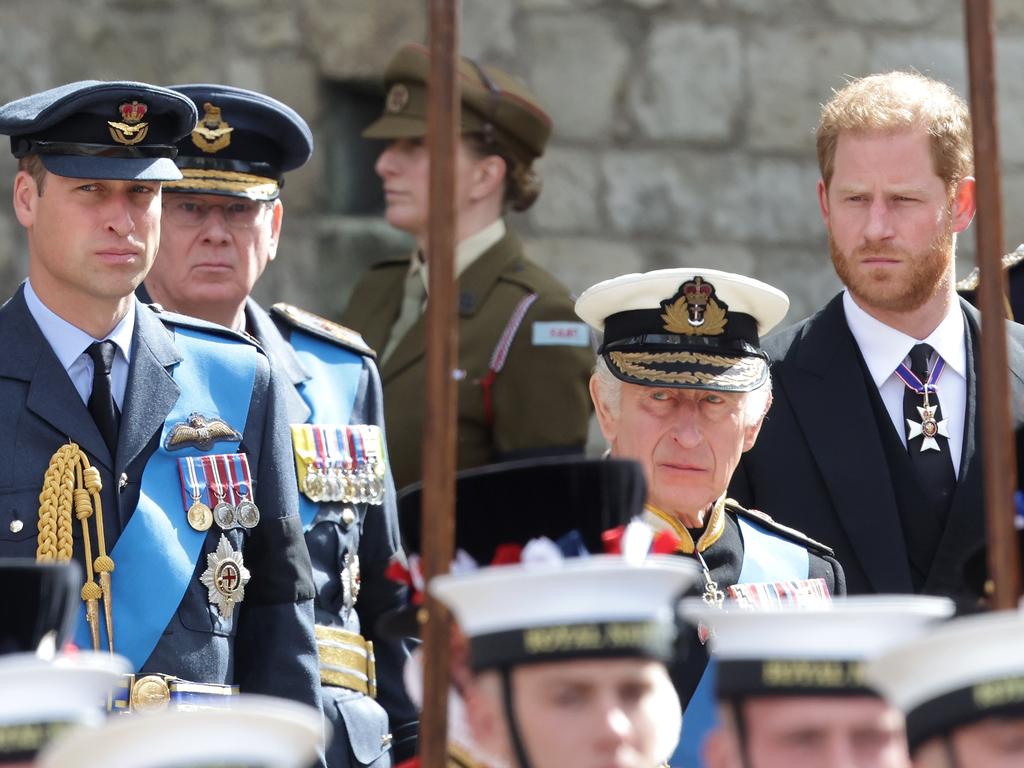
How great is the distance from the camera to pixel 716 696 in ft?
9.66

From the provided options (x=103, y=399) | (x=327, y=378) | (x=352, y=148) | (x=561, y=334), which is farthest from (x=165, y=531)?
(x=352, y=148)

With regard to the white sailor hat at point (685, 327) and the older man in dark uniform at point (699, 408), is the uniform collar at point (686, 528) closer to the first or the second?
the older man in dark uniform at point (699, 408)

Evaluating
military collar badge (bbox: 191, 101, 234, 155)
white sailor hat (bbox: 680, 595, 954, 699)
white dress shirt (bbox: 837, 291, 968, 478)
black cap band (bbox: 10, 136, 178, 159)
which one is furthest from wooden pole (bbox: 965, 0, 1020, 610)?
military collar badge (bbox: 191, 101, 234, 155)

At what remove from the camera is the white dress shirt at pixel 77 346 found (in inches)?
159

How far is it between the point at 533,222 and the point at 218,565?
3005 millimetres

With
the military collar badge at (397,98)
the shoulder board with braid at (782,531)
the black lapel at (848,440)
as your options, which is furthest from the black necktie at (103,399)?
the military collar badge at (397,98)

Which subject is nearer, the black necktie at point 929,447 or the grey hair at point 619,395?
the grey hair at point 619,395

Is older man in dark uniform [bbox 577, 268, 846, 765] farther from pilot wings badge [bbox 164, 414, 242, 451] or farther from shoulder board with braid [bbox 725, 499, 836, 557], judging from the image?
pilot wings badge [bbox 164, 414, 242, 451]

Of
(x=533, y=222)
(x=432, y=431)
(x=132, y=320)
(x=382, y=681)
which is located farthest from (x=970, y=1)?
(x=533, y=222)

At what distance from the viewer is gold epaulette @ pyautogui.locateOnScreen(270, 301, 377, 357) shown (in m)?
4.91

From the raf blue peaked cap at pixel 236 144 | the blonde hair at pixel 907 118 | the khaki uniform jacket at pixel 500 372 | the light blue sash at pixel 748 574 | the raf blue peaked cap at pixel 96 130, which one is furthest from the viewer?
the khaki uniform jacket at pixel 500 372

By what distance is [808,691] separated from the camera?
286cm

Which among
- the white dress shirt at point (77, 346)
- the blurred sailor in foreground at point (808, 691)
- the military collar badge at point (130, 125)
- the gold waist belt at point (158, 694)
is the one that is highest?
the military collar badge at point (130, 125)

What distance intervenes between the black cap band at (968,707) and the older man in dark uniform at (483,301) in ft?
8.76
